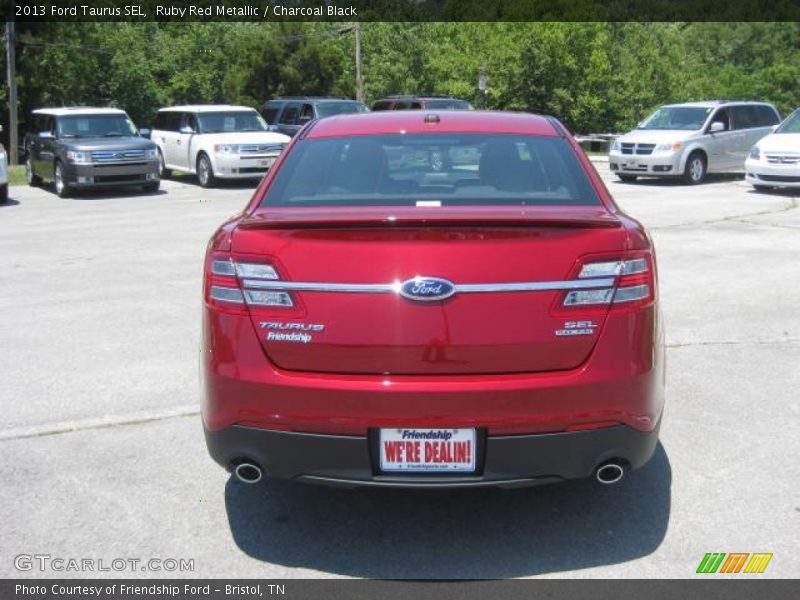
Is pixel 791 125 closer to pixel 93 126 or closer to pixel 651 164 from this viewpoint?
pixel 651 164

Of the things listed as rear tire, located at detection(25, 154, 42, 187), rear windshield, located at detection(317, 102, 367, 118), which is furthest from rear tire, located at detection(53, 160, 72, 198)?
rear windshield, located at detection(317, 102, 367, 118)

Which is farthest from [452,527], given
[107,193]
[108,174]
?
[107,193]

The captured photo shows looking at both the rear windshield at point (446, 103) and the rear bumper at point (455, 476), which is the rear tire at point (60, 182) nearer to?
the rear windshield at point (446, 103)

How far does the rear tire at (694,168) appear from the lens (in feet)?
71.6

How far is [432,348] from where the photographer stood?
3.59 metres

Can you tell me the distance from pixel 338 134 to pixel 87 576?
2.41m

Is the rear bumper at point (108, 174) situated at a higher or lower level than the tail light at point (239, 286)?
lower

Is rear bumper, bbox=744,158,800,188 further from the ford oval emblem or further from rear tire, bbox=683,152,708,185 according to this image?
the ford oval emblem

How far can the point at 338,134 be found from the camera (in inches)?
198

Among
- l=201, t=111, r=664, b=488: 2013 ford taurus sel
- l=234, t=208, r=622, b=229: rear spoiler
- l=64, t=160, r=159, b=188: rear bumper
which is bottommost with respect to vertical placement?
l=64, t=160, r=159, b=188: rear bumper

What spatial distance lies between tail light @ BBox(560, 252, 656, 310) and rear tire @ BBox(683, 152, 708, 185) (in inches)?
740

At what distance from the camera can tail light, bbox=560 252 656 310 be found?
12.1 feet

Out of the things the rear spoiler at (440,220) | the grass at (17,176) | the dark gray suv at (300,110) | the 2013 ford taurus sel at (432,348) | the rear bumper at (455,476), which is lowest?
the grass at (17,176)

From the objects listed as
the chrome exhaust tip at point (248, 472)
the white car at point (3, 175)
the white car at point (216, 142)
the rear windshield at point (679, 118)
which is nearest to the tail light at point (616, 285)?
the chrome exhaust tip at point (248, 472)
